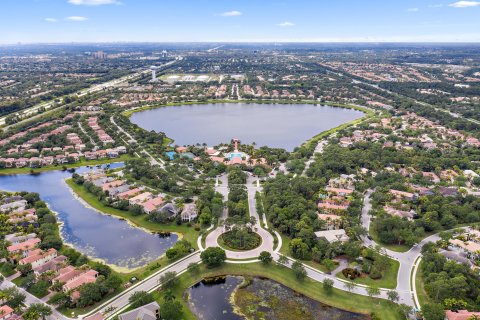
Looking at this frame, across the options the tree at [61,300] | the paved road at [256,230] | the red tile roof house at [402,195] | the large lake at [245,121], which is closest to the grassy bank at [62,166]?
the large lake at [245,121]

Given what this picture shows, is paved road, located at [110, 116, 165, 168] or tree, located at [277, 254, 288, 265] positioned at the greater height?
paved road, located at [110, 116, 165, 168]

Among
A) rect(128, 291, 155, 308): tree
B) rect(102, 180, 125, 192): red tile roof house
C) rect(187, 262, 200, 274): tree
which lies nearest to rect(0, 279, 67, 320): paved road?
rect(128, 291, 155, 308): tree

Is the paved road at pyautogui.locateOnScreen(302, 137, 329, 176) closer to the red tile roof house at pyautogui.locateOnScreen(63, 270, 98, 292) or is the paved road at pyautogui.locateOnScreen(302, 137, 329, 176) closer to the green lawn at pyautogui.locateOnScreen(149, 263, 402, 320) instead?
the green lawn at pyautogui.locateOnScreen(149, 263, 402, 320)

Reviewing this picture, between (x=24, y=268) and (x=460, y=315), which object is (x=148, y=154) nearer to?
(x=24, y=268)

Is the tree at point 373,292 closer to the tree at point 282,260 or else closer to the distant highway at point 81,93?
the tree at point 282,260

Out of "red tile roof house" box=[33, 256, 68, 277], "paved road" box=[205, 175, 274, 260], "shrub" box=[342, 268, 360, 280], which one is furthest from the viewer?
"paved road" box=[205, 175, 274, 260]

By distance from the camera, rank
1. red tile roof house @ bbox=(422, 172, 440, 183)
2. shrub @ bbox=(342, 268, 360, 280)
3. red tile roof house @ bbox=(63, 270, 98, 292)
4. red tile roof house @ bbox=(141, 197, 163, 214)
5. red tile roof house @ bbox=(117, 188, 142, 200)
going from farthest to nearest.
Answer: red tile roof house @ bbox=(422, 172, 440, 183), red tile roof house @ bbox=(117, 188, 142, 200), red tile roof house @ bbox=(141, 197, 163, 214), shrub @ bbox=(342, 268, 360, 280), red tile roof house @ bbox=(63, 270, 98, 292)
